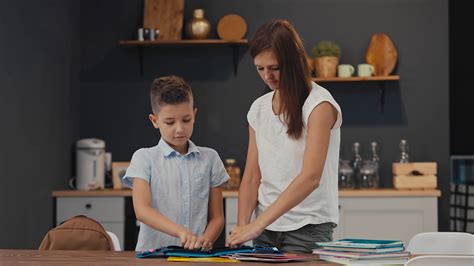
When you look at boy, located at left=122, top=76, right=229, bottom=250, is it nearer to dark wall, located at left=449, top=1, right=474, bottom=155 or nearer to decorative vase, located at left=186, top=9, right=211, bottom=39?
decorative vase, located at left=186, top=9, right=211, bottom=39

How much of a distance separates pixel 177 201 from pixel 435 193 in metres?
2.62

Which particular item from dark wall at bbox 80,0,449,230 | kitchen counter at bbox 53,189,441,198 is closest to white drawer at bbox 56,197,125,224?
kitchen counter at bbox 53,189,441,198

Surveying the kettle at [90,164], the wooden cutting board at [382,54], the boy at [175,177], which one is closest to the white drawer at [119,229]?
the kettle at [90,164]

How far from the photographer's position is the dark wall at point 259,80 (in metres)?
5.49

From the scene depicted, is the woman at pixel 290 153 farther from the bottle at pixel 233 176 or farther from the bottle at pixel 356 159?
the bottle at pixel 356 159

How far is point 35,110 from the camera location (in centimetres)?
486

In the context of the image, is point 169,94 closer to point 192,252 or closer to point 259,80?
point 192,252

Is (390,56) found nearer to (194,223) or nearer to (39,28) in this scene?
(39,28)

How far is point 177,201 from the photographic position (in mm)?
2793

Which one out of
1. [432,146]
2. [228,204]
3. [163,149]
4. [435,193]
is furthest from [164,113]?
[432,146]

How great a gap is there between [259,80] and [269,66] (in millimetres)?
2864

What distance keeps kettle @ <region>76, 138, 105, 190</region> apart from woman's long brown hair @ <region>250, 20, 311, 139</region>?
108 inches

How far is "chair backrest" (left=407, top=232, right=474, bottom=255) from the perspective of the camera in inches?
120

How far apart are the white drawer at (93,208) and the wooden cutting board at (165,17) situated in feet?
3.58
